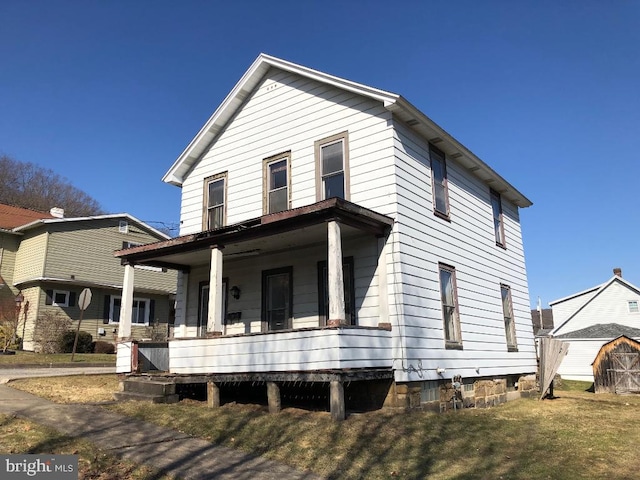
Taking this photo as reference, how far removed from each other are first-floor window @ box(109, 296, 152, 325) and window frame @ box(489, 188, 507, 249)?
809 inches

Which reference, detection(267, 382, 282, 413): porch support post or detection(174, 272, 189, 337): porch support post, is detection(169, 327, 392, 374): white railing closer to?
detection(267, 382, 282, 413): porch support post

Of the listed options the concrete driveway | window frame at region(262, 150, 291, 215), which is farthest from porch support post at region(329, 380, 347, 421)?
the concrete driveway

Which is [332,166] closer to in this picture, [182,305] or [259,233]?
[259,233]

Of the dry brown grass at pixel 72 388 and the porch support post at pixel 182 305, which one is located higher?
the porch support post at pixel 182 305

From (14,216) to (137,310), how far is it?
932cm

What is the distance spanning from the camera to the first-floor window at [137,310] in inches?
1118

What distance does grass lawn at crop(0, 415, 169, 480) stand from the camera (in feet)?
18.8

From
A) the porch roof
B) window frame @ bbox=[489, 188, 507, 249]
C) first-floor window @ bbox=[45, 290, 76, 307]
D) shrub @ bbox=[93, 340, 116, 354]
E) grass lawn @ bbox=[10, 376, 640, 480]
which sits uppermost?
window frame @ bbox=[489, 188, 507, 249]

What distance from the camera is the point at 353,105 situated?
11.8 metres

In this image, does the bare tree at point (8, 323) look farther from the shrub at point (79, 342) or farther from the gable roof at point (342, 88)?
the gable roof at point (342, 88)

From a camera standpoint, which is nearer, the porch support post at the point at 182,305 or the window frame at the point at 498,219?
the porch support post at the point at 182,305

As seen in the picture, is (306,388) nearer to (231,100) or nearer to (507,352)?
(507,352)

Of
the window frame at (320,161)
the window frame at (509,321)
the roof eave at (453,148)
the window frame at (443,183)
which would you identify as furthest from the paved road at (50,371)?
the window frame at (509,321)

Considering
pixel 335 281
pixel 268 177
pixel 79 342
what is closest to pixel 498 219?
pixel 268 177
